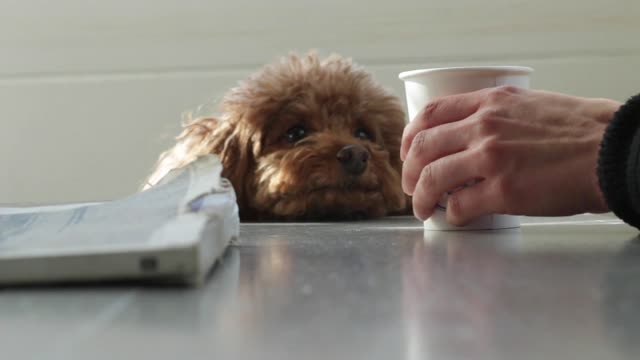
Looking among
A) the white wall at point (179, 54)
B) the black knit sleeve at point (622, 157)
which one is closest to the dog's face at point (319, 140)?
the white wall at point (179, 54)

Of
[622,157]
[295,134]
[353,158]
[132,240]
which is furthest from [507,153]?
[295,134]

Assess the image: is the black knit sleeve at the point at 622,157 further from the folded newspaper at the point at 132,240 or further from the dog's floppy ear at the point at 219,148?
the dog's floppy ear at the point at 219,148

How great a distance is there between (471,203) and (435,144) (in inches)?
2.8

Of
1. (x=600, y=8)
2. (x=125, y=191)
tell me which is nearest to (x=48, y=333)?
(x=125, y=191)

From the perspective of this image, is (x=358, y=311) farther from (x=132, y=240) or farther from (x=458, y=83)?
(x=458, y=83)

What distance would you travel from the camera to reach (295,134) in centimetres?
159

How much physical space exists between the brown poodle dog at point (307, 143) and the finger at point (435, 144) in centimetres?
55

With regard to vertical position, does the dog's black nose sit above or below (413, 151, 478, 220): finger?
below

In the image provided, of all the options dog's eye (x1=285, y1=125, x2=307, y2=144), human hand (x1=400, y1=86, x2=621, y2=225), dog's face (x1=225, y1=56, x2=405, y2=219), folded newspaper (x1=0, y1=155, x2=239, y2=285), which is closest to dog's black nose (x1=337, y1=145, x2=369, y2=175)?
dog's face (x1=225, y1=56, x2=405, y2=219)

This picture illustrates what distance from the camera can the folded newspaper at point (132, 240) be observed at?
49cm

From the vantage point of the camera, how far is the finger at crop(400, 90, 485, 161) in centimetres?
91

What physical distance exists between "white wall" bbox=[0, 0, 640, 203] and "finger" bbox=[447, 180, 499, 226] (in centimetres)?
129

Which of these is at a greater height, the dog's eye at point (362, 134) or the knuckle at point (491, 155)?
the knuckle at point (491, 155)

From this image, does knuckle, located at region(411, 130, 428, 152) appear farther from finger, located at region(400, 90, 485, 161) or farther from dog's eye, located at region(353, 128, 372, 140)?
dog's eye, located at region(353, 128, 372, 140)
